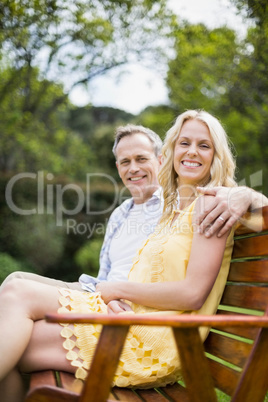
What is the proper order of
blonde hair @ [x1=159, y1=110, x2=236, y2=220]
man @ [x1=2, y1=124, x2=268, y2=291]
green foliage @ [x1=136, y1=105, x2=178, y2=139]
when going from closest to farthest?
blonde hair @ [x1=159, y1=110, x2=236, y2=220], man @ [x1=2, y1=124, x2=268, y2=291], green foliage @ [x1=136, y1=105, x2=178, y2=139]

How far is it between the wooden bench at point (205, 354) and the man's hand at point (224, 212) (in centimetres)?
13

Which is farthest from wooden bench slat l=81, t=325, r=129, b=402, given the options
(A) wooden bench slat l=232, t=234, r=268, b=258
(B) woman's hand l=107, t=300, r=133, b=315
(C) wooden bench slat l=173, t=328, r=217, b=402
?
(A) wooden bench slat l=232, t=234, r=268, b=258

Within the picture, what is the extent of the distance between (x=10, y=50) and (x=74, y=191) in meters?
3.39

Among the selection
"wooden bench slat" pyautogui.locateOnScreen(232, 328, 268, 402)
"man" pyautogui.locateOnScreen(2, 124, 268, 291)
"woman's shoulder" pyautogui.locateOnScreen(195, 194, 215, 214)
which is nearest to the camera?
"wooden bench slat" pyautogui.locateOnScreen(232, 328, 268, 402)

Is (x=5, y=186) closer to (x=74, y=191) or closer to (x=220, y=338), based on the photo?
(x=74, y=191)

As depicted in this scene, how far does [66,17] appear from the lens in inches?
401

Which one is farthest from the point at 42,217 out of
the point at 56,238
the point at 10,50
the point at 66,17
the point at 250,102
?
the point at 250,102

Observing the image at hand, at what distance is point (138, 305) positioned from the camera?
2.30 m

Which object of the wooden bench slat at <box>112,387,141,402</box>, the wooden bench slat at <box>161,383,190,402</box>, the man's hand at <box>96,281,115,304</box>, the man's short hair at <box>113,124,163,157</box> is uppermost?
the man's short hair at <box>113,124,163,157</box>

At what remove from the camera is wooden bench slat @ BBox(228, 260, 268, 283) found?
6.59 feet

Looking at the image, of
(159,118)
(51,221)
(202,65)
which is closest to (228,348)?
(51,221)

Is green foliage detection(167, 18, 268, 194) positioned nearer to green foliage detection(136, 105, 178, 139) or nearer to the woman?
green foliage detection(136, 105, 178, 139)

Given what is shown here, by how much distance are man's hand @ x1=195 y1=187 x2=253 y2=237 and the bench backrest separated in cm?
13

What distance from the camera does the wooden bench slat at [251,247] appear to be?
2045 millimetres
